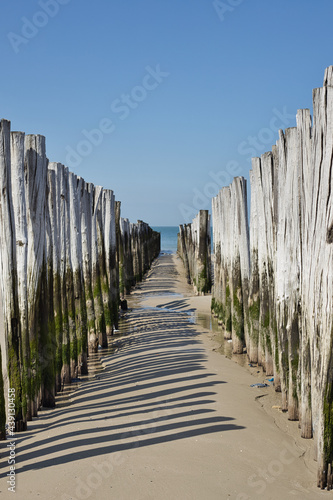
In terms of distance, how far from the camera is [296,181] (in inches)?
177

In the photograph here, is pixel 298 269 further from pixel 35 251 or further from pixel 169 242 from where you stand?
pixel 169 242

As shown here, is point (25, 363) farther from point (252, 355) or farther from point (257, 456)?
point (252, 355)

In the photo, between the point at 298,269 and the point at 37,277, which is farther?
the point at 37,277

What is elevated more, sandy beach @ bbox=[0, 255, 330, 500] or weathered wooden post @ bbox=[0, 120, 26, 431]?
weathered wooden post @ bbox=[0, 120, 26, 431]

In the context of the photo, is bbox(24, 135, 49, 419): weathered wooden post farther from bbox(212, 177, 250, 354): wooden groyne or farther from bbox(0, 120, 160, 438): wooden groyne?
bbox(212, 177, 250, 354): wooden groyne

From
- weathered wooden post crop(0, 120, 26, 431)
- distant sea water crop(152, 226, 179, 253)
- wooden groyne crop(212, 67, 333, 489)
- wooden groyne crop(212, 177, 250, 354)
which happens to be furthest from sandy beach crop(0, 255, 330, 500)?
distant sea water crop(152, 226, 179, 253)

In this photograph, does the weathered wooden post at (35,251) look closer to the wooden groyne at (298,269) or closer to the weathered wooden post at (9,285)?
the weathered wooden post at (9,285)

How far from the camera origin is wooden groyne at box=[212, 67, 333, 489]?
3.39 metres

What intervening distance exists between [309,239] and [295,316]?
962 mm

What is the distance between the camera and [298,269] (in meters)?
4.48

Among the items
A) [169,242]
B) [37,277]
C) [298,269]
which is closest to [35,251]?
[37,277]

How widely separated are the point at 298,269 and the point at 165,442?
5.77 ft

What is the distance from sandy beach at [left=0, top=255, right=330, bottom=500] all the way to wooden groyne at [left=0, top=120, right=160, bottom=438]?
35 cm

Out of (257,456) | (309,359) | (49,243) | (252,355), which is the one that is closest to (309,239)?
(309,359)
